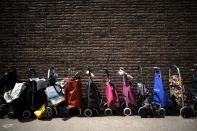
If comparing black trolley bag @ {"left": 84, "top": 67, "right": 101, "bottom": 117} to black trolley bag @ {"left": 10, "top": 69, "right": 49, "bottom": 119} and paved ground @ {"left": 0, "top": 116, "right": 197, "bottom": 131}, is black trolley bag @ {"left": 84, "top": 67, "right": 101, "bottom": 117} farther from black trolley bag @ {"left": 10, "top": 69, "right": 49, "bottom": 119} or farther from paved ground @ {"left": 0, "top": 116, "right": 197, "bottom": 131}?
black trolley bag @ {"left": 10, "top": 69, "right": 49, "bottom": 119}

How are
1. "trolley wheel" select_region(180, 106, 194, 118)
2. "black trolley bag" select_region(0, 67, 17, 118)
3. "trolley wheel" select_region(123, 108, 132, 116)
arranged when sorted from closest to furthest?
"trolley wheel" select_region(180, 106, 194, 118) < "trolley wheel" select_region(123, 108, 132, 116) < "black trolley bag" select_region(0, 67, 17, 118)

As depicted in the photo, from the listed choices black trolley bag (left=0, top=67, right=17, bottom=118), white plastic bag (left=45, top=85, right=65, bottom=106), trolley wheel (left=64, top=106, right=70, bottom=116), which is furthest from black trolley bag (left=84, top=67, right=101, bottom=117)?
black trolley bag (left=0, top=67, right=17, bottom=118)

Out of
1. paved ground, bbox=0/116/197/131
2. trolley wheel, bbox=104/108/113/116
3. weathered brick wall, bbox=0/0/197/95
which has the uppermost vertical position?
weathered brick wall, bbox=0/0/197/95

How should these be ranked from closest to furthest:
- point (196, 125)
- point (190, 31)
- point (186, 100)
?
point (196, 125)
point (186, 100)
point (190, 31)

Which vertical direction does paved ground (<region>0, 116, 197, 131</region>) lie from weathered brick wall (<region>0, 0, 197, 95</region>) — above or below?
below

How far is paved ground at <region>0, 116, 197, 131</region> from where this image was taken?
6441mm

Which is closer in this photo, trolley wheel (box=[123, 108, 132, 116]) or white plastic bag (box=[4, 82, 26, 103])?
white plastic bag (box=[4, 82, 26, 103])

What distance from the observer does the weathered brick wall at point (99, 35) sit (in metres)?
8.23

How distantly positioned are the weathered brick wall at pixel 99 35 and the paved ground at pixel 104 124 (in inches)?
61.0

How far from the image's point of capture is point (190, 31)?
8219 millimetres

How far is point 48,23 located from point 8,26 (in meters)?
1.29

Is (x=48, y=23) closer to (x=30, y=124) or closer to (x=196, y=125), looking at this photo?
(x=30, y=124)

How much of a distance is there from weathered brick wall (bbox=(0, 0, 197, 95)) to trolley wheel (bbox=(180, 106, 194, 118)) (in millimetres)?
1387

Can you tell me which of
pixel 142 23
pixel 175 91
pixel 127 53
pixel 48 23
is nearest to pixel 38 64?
pixel 48 23
